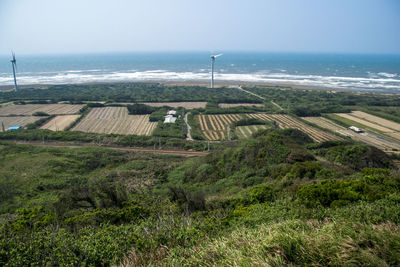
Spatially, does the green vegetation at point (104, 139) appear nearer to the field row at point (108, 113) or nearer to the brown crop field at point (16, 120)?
the brown crop field at point (16, 120)

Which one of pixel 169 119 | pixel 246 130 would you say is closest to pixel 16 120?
pixel 169 119

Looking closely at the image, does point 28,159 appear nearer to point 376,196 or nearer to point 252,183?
point 252,183

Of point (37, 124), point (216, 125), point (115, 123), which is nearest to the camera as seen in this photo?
point (37, 124)

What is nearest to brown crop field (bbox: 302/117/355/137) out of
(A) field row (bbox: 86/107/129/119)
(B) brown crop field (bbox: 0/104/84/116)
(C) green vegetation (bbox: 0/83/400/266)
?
(C) green vegetation (bbox: 0/83/400/266)

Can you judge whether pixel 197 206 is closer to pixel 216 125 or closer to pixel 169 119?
pixel 216 125

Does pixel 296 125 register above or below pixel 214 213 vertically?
below

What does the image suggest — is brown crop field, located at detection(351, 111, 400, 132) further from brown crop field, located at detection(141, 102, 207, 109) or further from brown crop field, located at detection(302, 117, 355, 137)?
brown crop field, located at detection(141, 102, 207, 109)

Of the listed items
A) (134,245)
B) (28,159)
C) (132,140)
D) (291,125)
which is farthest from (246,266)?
(291,125)
